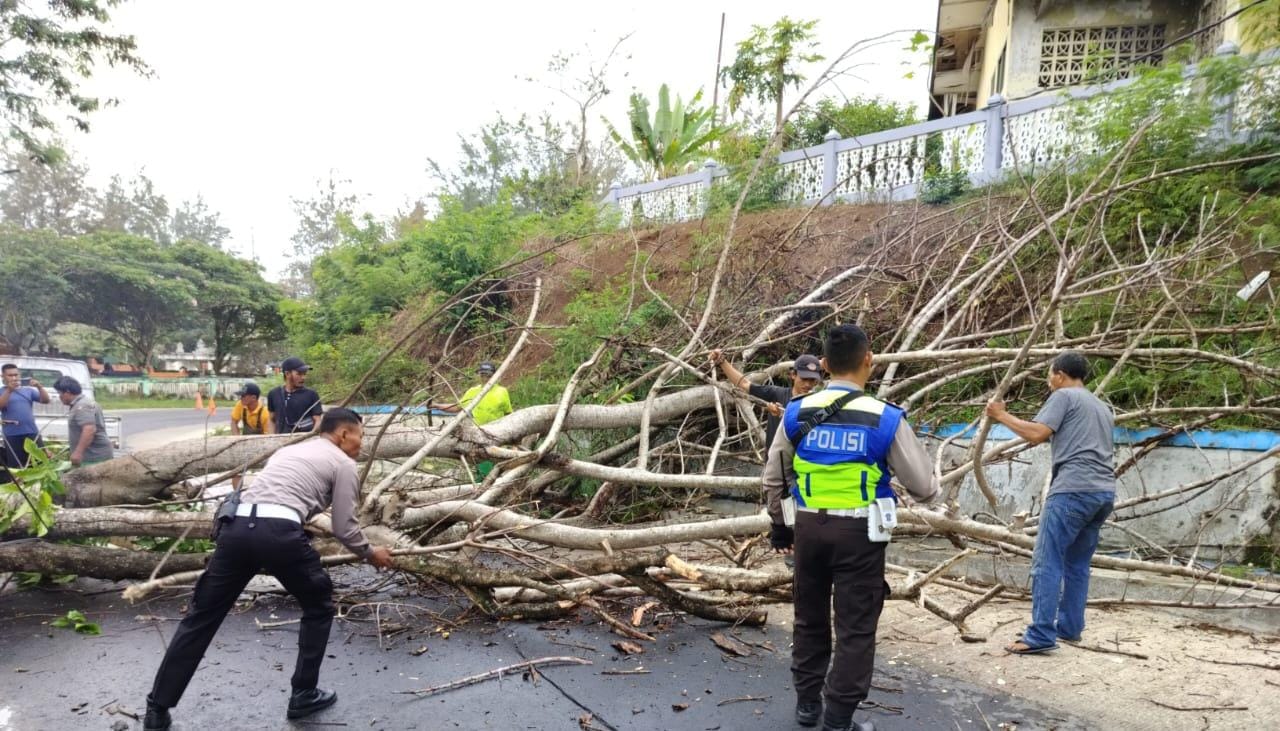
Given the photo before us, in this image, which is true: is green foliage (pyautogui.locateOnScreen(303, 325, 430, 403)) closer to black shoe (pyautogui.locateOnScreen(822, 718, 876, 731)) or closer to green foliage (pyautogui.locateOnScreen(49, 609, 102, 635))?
green foliage (pyautogui.locateOnScreen(49, 609, 102, 635))

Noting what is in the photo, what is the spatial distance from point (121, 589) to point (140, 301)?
31.2 metres

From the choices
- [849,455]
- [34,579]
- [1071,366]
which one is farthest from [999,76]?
[34,579]

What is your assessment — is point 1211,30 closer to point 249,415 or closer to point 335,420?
point 335,420

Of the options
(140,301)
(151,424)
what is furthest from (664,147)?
(140,301)

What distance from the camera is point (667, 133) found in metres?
15.1

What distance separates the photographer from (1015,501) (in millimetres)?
5652

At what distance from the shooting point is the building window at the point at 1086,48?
12.0 m

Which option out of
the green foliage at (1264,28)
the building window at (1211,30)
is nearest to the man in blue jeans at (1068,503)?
the green foliage at (1264,28)

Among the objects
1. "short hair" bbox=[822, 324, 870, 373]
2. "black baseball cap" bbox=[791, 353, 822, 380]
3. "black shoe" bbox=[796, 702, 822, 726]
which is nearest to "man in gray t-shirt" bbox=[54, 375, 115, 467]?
"black baseball cap" bbox=[791, 353, 822, 380]

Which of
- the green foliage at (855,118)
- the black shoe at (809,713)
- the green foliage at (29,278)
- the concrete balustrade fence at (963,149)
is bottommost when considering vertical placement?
the black shoe at (809,713)

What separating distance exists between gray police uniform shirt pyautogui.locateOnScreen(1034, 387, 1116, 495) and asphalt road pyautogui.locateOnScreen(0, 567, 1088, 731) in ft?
3.85

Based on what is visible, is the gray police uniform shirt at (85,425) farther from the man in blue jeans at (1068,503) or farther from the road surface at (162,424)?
the man in blue jeans at (1068,503)

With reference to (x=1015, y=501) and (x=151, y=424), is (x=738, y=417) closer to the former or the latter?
(x=1015, y=501)

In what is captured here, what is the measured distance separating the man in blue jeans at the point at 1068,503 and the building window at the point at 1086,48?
33.4ft
